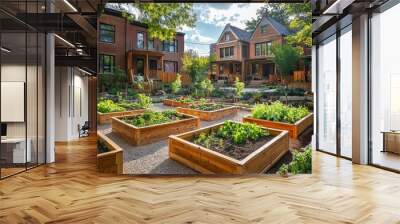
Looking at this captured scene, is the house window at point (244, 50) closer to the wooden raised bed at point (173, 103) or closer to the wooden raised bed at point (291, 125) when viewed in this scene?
the wooden raised bed at point (291, 125)

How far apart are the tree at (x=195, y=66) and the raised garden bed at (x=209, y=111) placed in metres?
0.45

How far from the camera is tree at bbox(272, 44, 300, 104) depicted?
6.05 meters

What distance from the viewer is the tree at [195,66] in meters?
6.07

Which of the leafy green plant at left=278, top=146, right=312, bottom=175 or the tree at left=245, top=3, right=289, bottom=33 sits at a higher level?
the tree at left=245, top=3, right=289, bottom=33

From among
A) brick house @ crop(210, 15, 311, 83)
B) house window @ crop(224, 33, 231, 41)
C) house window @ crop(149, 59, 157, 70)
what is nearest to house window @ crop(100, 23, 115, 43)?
house window @ crop(149, 59, 157, 70)

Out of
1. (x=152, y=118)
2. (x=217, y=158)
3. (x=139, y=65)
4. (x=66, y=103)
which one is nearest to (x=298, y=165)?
(x=217, y=158)

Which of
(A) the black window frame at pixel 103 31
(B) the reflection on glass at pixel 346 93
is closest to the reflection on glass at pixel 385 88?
(B) the reflection on glass at pixel 346 93

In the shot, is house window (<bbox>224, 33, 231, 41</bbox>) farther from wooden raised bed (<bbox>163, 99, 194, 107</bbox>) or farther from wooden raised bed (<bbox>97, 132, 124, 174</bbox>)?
wooden raised bed (<bbox>97, 132, 124, 174</bbox>)

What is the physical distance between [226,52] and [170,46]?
945mm

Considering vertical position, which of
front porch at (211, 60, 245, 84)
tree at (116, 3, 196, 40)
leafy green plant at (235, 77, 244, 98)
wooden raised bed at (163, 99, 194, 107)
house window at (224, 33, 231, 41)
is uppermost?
tree at (116, 3, 196, 40)

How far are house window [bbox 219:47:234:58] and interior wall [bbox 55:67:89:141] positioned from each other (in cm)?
816

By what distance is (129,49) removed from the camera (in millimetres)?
6062

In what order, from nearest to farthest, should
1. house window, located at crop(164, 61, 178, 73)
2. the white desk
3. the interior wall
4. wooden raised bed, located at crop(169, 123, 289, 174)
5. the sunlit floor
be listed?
wooden raised bed, located at crop(169, 123, 289, 174)
house window, located at crop(164, 61, 178, 73)
the sunlit floor
the white desk
the interior wall

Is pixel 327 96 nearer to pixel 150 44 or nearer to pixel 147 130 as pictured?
pixel 150 44
